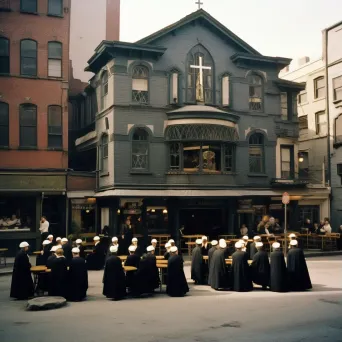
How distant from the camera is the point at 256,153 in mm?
31734

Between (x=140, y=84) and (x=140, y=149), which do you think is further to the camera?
(x=140, y=84)

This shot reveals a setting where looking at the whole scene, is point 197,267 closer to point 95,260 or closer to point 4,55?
point 95,260

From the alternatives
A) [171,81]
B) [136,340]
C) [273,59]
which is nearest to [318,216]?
[273,59]

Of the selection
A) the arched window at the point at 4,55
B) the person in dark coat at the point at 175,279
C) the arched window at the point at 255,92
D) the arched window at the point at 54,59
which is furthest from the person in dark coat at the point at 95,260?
the arched window at the point at 255,92

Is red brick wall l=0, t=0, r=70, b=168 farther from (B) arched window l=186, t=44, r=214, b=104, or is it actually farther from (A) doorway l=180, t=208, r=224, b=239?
(A) doorway l=180, t=208, r=224, b=239

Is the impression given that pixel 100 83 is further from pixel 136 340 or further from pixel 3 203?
pixel 136 340

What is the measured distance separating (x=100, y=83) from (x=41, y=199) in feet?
26.6

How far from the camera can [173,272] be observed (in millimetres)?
16406

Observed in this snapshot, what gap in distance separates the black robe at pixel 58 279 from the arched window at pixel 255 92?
19563 millimetres

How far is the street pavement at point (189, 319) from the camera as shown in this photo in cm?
1080

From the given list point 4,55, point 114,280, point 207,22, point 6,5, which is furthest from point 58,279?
point 207,22

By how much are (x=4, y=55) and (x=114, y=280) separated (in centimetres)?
1771

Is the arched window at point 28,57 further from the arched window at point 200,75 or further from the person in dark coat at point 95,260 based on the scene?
the person in dark coat at point 95,260

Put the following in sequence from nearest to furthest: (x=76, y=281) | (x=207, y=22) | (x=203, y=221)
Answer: (x=76, y=281) < (x=207, y=22) < (x=203, y=221)
